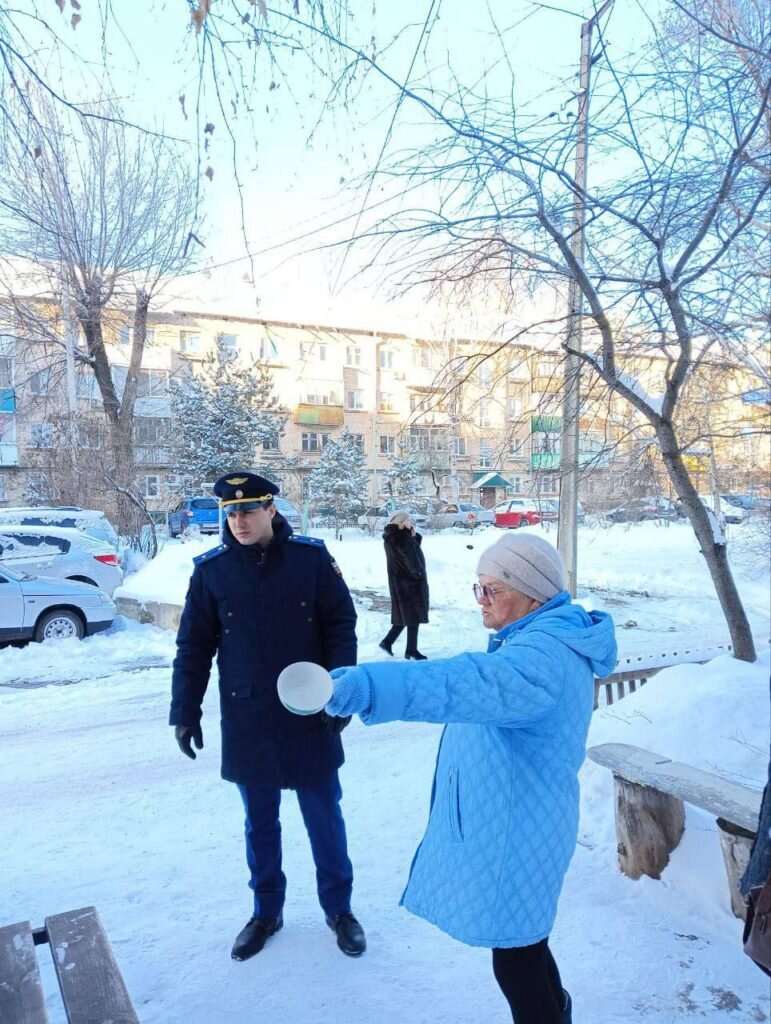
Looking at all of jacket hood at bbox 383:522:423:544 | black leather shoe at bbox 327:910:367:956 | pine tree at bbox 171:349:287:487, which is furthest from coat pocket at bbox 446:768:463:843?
pine tree at bbox 171:349:287:487

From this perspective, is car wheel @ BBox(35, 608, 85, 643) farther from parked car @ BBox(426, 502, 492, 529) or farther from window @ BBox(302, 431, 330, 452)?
window @ BBox(302, 431, 330, 452)

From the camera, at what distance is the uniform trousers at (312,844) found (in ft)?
9.94

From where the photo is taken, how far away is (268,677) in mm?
3041

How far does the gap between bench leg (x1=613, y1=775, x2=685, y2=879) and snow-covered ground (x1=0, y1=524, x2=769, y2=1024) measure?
0.20ft

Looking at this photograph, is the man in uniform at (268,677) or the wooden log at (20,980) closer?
the wooden log at (20,980)

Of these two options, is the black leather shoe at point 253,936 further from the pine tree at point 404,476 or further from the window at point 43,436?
the pine tree at point 404,476

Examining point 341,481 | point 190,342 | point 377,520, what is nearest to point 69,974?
point 341,481

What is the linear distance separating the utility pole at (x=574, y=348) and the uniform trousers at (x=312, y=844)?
5.11 ft

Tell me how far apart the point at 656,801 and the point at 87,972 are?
98.4 inches

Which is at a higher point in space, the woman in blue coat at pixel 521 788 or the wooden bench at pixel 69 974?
the woman in blue coat at pixel 521 788

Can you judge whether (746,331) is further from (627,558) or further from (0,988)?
(627,558)

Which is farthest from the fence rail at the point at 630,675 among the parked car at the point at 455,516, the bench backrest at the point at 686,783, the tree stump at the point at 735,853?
the parked car at the point at 455,516

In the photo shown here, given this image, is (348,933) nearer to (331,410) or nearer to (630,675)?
(630,675)

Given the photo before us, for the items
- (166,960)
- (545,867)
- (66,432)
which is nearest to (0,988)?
(166,960)
